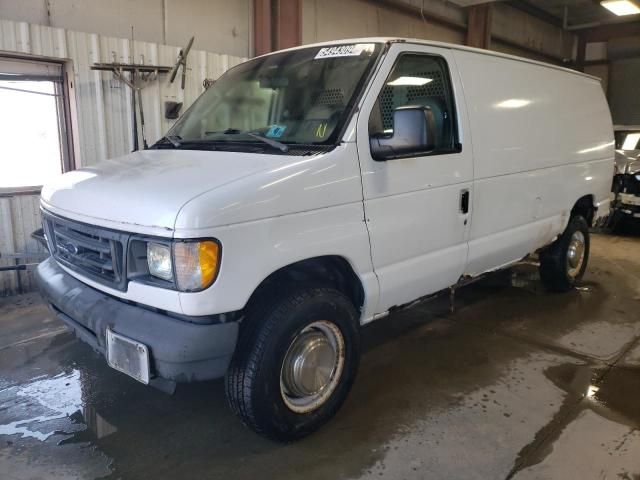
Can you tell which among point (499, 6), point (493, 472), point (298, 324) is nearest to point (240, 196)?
point (298, 324)

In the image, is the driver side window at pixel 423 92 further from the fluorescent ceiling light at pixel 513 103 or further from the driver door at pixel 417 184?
the fluorescent ceiling light at pixel 513 103

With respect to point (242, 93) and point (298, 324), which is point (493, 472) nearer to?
point (298, 324)

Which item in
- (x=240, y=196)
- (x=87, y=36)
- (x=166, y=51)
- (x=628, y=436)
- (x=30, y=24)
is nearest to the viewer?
(x=240, y=196)

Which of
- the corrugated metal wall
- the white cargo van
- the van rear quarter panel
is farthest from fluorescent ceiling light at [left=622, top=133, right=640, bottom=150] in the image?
the corrugated metal wall

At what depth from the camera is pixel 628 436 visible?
9.22 ft

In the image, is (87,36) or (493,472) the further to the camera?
(87,36)

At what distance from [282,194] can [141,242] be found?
682 millimetres

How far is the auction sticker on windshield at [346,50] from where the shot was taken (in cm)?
304

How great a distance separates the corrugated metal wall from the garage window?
15cm

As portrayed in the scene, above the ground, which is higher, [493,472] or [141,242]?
[141,242]

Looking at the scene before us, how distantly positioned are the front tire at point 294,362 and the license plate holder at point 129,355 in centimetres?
41

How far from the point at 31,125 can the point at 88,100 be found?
2.12 ft

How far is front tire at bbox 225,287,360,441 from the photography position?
2.45 m

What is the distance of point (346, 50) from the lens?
3.10m
